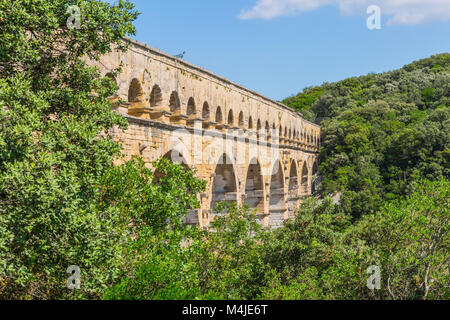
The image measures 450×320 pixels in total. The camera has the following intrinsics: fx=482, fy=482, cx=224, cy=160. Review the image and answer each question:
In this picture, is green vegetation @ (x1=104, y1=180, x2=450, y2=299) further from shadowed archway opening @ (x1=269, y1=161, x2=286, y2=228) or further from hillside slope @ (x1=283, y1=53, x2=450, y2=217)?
shadowed archway opening @ (x1=269, y1=161, x2=286, y2=228)

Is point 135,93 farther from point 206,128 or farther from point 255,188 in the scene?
point 255,188

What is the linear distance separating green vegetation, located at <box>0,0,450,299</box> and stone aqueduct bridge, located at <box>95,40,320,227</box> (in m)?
1.76

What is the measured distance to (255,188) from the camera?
23.0 metres

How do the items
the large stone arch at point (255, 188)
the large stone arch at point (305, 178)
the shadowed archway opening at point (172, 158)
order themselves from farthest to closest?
the large stone arch at point (305, 178)
the large stone arch at point (255, 188)
the shadowed archway opening at point (172, 158)

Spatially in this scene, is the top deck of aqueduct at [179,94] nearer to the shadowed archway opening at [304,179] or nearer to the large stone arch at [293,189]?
the large stone arch at [293,189]

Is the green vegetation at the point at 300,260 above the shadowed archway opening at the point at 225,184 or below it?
below

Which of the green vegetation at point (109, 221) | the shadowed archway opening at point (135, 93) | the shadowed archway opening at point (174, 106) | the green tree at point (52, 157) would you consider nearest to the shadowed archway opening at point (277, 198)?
the shadowed archway opening at point (174, 106)

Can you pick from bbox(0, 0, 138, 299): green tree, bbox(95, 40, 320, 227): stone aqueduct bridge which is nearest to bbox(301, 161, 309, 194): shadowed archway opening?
bbox(95, 40, 320, 227): stone aqueduct bridge

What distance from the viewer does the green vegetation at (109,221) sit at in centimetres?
555

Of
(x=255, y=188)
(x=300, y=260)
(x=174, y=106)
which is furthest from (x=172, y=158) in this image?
(x=255, y=188)

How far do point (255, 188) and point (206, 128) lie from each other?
285 inches

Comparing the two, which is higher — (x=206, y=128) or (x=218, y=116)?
(x=218, y=116)

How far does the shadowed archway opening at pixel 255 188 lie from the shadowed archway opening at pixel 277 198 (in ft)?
11.6
